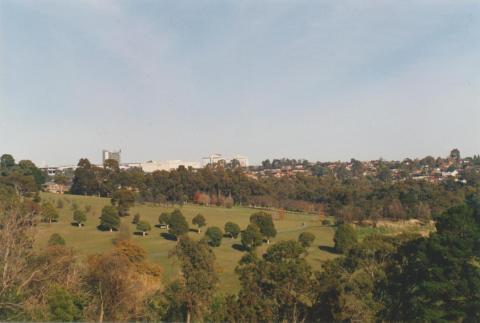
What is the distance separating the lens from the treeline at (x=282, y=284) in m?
6.49

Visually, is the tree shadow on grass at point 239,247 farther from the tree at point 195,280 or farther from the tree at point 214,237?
the tree at point 195,280

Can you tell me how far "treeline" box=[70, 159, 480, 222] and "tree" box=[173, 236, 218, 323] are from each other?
60.8ft

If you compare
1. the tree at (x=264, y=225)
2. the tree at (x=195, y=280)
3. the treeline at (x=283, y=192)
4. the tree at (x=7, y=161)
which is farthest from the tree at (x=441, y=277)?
the tree at (x=7, y=161)

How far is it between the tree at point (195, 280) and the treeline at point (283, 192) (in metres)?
18.5

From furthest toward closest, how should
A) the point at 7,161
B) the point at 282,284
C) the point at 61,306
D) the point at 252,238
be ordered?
1. the point at 7,161
2. the point at 252,238
3. the point at 282,284
4. the point at 61,306

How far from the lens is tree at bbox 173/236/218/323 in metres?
7.57

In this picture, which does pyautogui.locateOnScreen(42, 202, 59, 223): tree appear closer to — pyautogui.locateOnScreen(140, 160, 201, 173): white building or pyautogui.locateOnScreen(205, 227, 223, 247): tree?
pyautogui.locateOnScreen(205, 227, 223, 247): tree

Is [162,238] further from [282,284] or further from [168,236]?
[282,284]

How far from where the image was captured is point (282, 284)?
724 centimetres

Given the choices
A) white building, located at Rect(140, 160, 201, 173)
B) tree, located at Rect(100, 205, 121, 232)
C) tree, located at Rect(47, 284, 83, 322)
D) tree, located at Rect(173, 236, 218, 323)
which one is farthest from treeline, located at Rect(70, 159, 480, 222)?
white building, located at Rect(140, 160, 201, 173)

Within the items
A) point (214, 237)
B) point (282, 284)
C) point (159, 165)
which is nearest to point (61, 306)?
point (282, 284)

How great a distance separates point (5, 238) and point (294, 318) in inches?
177

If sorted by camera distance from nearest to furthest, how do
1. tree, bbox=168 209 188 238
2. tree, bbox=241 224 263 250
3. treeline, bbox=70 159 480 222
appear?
tree, bbox=241 224 263 250 < tree, bbox=168 209 188 238 < treeline, bbox=70 159 480 222

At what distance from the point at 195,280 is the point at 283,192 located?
30.5 meters
